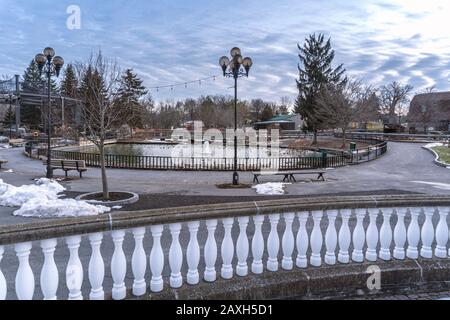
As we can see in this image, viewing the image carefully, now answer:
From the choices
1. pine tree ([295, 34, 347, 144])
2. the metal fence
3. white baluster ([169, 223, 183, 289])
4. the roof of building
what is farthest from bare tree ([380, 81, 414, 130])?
white baluster ([169, 223, 183, 289])

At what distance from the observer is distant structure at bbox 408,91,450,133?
6626cm

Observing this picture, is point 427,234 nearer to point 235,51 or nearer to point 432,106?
point 235,51

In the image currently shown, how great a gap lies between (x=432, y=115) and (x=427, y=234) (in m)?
74.7

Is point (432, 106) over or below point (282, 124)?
over

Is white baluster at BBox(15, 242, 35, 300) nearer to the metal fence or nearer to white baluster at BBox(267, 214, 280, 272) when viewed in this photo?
white baluster at BBox(267, 214, 280, 272)

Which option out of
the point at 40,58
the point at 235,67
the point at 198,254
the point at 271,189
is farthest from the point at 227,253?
the point at 40,58

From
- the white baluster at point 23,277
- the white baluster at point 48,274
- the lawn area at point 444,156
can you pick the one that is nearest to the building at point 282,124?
the lawn area at point 444,156

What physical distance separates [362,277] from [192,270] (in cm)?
201

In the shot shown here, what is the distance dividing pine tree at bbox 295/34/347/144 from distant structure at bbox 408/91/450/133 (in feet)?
92.2

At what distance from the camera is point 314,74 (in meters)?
45.2

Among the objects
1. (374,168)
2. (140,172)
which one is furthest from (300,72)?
(140,172)

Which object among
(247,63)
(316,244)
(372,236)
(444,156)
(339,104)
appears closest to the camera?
(316,244)
